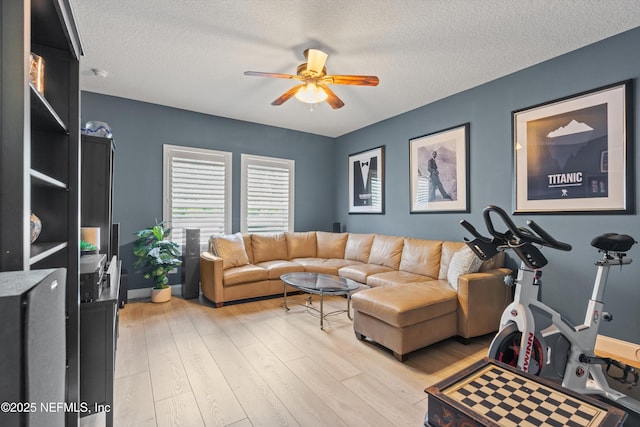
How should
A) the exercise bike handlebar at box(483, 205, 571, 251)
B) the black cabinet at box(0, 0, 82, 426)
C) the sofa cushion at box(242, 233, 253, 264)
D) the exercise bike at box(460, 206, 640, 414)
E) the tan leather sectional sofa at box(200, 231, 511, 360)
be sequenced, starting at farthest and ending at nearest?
the sofa cushion at box(242, 233, 253, 264) → the tan leather sectional sofa at box(200, 231, 511, 360) → the exercise bike at box(460, 206, 640, 414) → the exercise bike handlebar at box(483, 205, 571, 251) → the black cabinet at box(0, 0, 82, 426)

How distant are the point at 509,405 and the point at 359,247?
153 inches

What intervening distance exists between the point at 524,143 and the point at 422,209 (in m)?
1.50

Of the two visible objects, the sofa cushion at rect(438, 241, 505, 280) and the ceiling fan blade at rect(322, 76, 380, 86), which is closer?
the ceiling fan blade at rect(322, 76, 380, 86)

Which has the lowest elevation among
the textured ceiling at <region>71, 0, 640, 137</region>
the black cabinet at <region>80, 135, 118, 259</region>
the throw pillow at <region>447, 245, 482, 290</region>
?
the throw pillow at <region>447, 245, 482, 290</region>

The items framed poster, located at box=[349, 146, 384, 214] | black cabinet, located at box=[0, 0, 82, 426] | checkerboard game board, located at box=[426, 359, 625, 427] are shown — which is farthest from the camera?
framed poster, located at box=[349, 146, 384, 214]

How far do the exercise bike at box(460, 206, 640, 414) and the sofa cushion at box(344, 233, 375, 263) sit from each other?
288 cm

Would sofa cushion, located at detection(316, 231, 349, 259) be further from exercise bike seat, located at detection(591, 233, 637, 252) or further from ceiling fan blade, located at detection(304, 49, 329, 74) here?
exercise bike seat, located at detection(591, 233, 637, 252)

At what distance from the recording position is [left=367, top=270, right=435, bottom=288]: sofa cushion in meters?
3.46

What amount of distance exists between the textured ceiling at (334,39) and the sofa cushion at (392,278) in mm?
2344

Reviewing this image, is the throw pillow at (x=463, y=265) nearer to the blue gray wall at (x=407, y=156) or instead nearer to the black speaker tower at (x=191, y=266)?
the blue gray wall at (x=407, y=156)

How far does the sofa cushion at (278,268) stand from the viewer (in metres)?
4.17

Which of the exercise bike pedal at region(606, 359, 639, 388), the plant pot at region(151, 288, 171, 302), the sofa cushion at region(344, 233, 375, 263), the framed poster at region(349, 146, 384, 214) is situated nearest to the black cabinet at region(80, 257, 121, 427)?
the plant pot at region(151, 288, 171, 302)

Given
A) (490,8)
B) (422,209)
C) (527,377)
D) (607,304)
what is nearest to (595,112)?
(490,8)

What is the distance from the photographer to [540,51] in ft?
9.27
